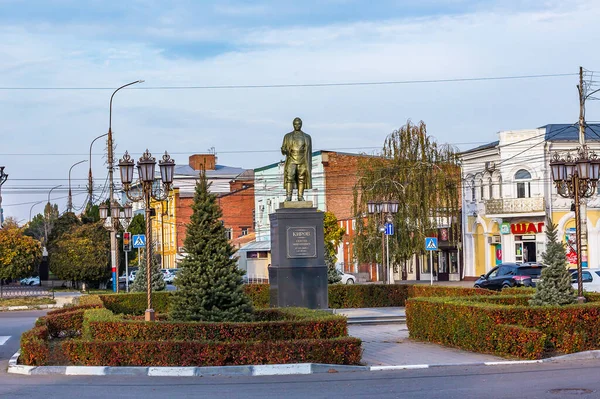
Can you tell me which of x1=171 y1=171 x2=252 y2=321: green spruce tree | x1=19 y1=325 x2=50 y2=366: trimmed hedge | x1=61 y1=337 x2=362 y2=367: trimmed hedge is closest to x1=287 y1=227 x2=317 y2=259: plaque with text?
x1=171 y1=171 x2=252 y2=321: green spruce tree

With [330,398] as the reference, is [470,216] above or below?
above

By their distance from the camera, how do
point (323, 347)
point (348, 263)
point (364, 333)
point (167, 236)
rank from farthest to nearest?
point (167, 236)
point (348, 263)
point (364, 333)
point (323, 347)

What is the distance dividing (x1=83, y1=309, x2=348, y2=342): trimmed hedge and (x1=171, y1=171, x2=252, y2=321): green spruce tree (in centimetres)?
114

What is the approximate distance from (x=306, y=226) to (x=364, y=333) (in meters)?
3.28

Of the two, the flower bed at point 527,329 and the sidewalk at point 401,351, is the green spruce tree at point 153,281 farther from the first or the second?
the flower bed at point 527,329

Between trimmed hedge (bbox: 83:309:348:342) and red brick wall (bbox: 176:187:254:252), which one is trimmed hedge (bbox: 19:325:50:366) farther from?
red brick wall (bbox: 176:187:254:252)

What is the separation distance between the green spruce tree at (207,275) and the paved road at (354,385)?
258 cm

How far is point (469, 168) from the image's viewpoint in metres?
60.6

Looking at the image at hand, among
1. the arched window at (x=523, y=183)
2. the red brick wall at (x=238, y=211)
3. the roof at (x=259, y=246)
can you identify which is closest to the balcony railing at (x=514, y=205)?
the arched window at (x=523, y=183)

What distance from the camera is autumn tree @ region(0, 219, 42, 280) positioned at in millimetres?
48594

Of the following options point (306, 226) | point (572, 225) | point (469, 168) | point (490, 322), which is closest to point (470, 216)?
point (469, 168)

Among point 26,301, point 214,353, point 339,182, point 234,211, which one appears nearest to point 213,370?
point 214,353

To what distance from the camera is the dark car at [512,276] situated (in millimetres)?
37812

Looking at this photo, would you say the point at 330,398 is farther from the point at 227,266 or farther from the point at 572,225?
the point at 572,225
